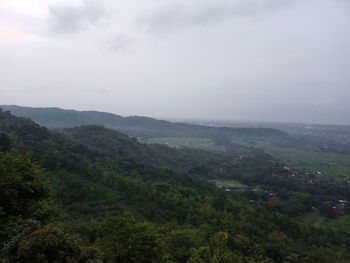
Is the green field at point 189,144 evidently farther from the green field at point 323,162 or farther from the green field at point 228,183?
the green field at point 228,183

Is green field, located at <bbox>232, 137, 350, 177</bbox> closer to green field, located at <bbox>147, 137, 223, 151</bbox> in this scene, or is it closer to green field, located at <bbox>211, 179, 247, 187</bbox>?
green field, located at <bbox>147, 137, 223, 151</bbox>

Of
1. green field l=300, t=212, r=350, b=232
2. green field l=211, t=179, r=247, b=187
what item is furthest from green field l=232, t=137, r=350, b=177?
green field l=300, t=212, r=350, b=232

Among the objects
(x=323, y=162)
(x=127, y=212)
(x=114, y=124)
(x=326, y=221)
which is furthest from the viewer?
(x=114, y=124)

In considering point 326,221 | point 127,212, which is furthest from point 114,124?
point 127,212

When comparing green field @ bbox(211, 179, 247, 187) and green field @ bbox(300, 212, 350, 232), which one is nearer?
green field @ bbox(300, 212, 350, 232)

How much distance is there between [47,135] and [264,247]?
44617 mm

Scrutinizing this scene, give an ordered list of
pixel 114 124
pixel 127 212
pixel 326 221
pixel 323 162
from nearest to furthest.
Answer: pixel 127 212
pixel 326 221
pixel 323 162
pixel 114 124

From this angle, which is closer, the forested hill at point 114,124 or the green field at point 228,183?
the green field at point 228,183

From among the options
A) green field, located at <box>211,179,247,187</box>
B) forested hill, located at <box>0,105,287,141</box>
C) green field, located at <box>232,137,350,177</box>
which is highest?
forested hill, located at <box>0,105,287,141</box>

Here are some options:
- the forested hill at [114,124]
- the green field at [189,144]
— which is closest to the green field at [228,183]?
the green field at [189,144]

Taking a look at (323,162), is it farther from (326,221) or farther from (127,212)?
(127,212)

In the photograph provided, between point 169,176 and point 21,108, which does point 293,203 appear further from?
point 21,108

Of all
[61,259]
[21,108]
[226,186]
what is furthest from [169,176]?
[21,108]

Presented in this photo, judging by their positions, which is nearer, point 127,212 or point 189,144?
point 127,212
